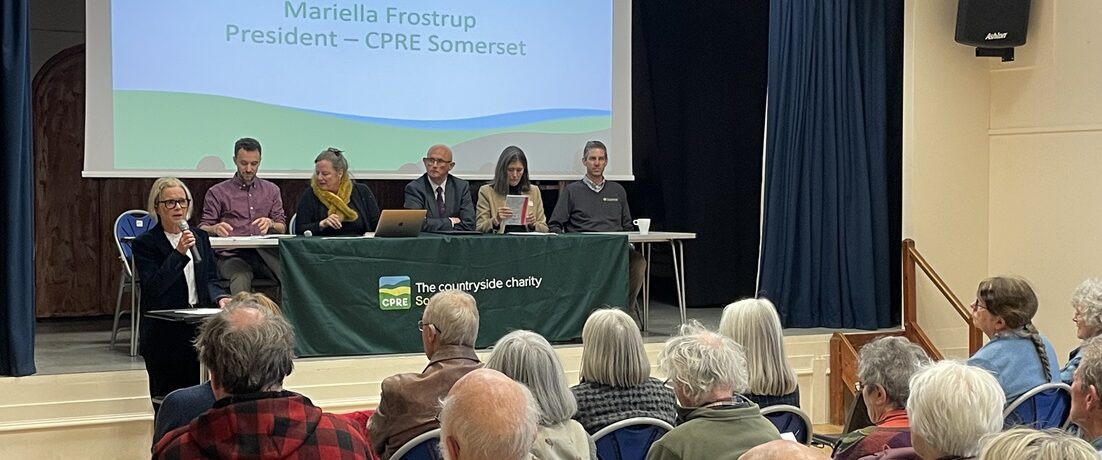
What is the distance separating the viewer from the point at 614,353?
9.57ft

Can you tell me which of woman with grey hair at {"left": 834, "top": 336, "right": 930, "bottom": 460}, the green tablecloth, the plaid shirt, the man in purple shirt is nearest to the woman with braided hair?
woman with grey hair at {"left": 834, "top": 336, "right": 930, "bottom": 460}

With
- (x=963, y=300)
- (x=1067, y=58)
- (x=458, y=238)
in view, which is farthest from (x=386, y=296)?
(x=1067, y=58)

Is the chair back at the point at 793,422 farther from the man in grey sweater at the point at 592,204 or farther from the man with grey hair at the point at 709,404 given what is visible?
the man in grey sweater at the point at 592,204

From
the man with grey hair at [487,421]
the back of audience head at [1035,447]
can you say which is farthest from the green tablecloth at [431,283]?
the back of audience head at [1035,447]

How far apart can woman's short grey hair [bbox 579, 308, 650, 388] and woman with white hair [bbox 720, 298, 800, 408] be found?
15.2 inches

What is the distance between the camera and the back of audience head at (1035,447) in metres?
1.52

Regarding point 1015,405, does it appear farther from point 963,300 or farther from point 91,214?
point 91,214

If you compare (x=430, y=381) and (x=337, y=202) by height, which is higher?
(x=337, y=202)

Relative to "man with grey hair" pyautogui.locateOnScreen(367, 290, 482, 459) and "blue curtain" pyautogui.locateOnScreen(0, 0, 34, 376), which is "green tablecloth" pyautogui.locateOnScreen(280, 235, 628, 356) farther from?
"man with grey hair" pyautogui.locateOnScreen(367, 290, 482, 459)

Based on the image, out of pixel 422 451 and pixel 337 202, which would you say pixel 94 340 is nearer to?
pixel 337 202

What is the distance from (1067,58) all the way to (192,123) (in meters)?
4.88

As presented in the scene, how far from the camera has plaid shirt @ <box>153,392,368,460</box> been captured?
2.14 m

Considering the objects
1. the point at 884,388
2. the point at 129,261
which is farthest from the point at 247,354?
the point at 129,261

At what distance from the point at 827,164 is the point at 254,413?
505cm
